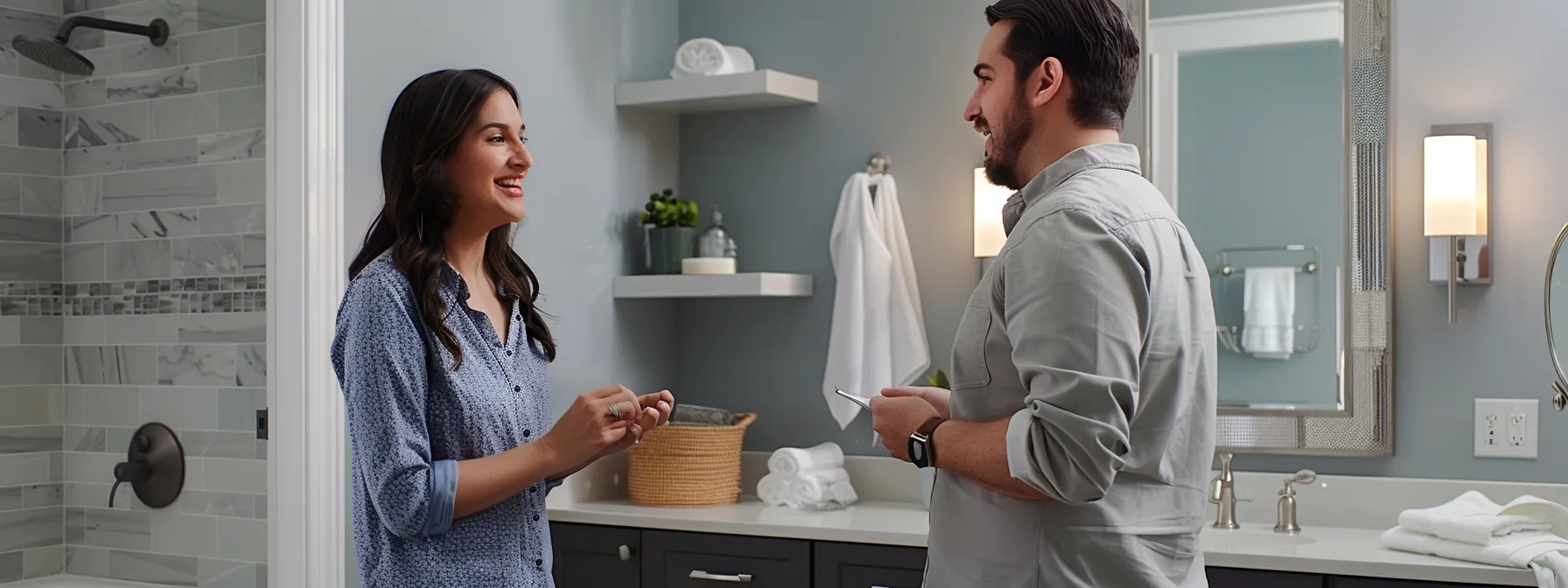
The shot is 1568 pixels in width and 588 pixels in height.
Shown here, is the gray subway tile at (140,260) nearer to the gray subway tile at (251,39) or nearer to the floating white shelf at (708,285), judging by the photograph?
the gray subway tile at (251,39)

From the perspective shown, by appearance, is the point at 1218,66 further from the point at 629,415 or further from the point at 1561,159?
the point at 629,415

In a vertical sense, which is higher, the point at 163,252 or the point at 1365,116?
the point at 1365,116

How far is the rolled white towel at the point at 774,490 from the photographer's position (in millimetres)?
3035

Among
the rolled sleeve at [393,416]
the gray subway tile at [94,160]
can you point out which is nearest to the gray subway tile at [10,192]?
the gray subway tile at [94,160]

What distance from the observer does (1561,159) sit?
8.59 feet

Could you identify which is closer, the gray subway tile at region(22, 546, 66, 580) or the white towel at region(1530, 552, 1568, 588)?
the white towel at region(1530, 552, 1568, 588)

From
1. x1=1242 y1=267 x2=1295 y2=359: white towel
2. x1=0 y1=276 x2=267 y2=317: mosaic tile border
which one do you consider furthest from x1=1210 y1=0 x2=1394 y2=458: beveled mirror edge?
x1=0 y1=276 x2=267 y2=317: mosaic tile border

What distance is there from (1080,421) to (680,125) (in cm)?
239

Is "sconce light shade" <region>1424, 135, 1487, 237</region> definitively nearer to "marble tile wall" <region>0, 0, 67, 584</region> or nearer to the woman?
the woman

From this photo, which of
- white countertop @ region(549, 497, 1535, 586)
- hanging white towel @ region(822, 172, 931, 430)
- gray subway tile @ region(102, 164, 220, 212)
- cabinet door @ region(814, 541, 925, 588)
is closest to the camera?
white countertop @ region(549, 497, 1535, 586)

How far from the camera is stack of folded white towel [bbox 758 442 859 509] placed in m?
3.01

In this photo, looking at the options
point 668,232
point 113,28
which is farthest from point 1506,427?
point 113,28

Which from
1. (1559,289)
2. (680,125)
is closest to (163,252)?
(680,125)

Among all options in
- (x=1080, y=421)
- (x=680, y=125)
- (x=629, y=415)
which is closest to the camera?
(x=1080, y=421)
